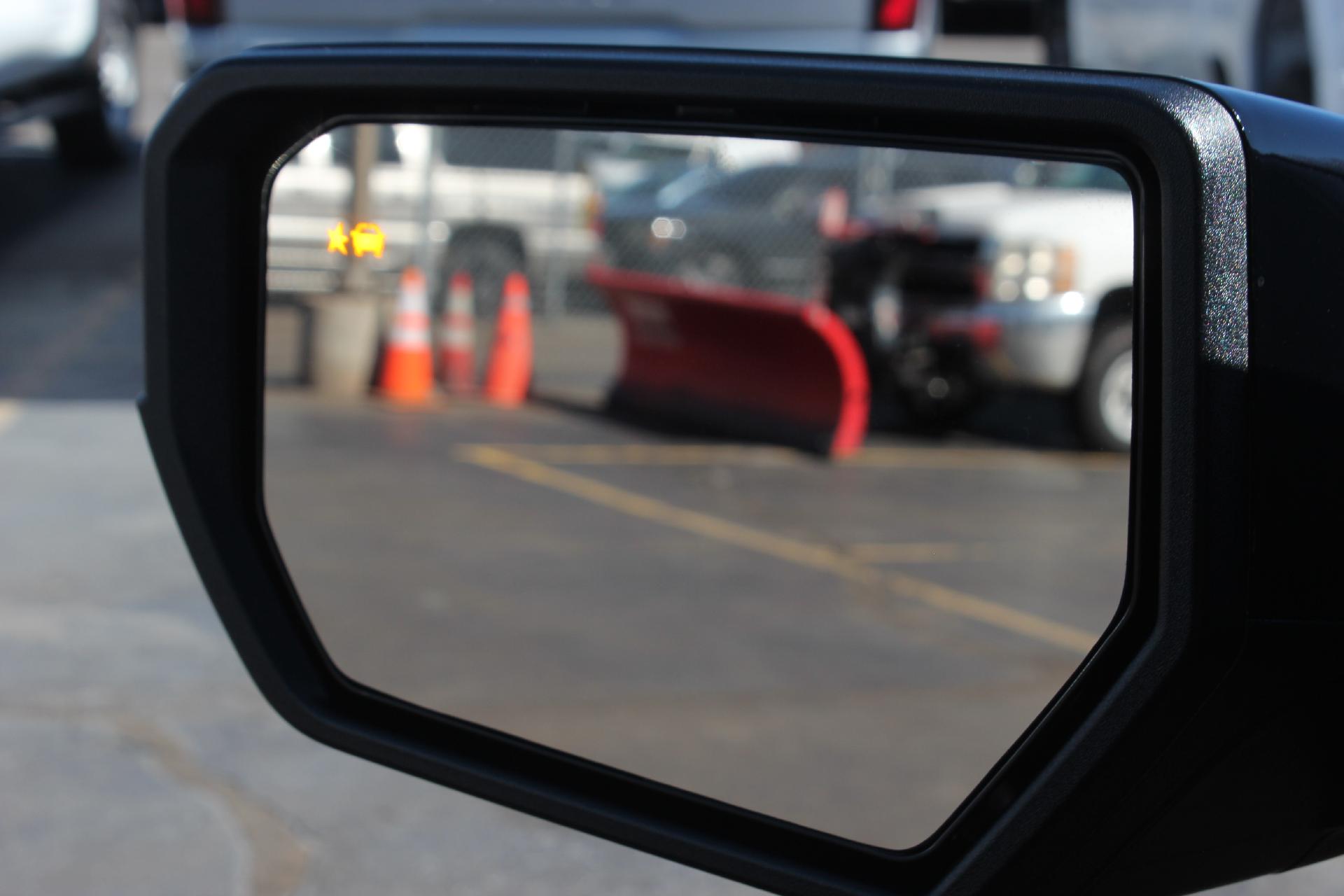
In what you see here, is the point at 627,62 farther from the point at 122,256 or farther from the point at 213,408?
the point at 122,256

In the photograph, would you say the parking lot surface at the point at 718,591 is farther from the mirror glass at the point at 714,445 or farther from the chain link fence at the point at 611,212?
the chain link fence at the point at 611,212

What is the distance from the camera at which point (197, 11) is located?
938 centimetres

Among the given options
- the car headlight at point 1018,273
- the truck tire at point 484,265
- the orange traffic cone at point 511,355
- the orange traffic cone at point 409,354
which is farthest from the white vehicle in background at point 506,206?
the car headlight at point 1018,273

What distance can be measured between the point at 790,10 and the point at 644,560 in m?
3.34

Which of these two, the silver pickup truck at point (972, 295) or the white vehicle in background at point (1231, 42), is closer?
the white vehicle in background at point (1231, 42)

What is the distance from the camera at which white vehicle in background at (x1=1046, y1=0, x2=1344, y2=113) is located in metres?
2.88

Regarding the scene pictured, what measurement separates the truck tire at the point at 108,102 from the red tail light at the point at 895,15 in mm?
6843

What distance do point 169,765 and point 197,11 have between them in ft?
21.5

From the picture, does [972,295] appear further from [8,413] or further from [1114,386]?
[1114,386]

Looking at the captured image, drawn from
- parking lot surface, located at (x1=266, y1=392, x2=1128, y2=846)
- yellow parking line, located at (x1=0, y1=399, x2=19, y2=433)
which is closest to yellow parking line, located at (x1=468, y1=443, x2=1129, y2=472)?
parking lot surface, located at (x1=266, y1=392, x2=1128, y2=846)

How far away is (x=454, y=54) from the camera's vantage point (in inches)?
47.9

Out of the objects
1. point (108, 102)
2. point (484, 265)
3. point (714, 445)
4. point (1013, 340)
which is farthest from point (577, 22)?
point (108, 102)

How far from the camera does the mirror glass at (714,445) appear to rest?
13.2 feet

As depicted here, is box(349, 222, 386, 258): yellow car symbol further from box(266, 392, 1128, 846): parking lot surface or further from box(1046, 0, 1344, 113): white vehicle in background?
box(1046, 0, 1344, 113): white vehicle in background
